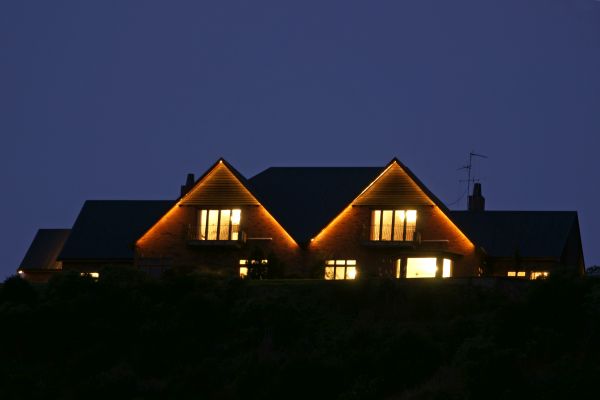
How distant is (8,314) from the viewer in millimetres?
55156

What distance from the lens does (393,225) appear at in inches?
2527

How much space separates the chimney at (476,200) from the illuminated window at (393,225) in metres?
12.0

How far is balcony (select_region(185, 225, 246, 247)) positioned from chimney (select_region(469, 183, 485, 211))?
52.6 ft

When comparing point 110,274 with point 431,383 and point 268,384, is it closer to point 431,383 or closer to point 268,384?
point 268,384

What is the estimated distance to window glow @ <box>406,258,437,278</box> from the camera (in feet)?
206

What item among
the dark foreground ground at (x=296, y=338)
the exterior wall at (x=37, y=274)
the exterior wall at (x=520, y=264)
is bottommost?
the dark foreground ground at (x=296, y=338)

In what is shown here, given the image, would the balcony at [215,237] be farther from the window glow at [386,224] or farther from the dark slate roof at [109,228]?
the window glow at [386,224]

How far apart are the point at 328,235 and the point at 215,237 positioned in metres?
5.22

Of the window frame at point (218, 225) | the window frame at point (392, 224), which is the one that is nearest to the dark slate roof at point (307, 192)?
the window frame at point (392, 224)

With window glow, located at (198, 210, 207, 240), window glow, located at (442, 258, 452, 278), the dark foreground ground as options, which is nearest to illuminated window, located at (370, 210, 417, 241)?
window glow, located at (442, 258, 452, 278)

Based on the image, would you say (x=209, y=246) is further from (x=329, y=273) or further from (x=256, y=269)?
(x=329, y=273)

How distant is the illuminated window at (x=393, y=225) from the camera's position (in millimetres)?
63969

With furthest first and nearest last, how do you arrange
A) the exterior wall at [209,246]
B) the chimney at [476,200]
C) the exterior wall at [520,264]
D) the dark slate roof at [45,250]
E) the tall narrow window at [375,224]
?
the chimney at [476,200] → the dark slate roof at [45,250] → the exterior wall at [520,264] → the tall narrow window at [375,224] → the exterior wall at [209,246]

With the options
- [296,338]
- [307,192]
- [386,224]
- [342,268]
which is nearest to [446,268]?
[386,224]
